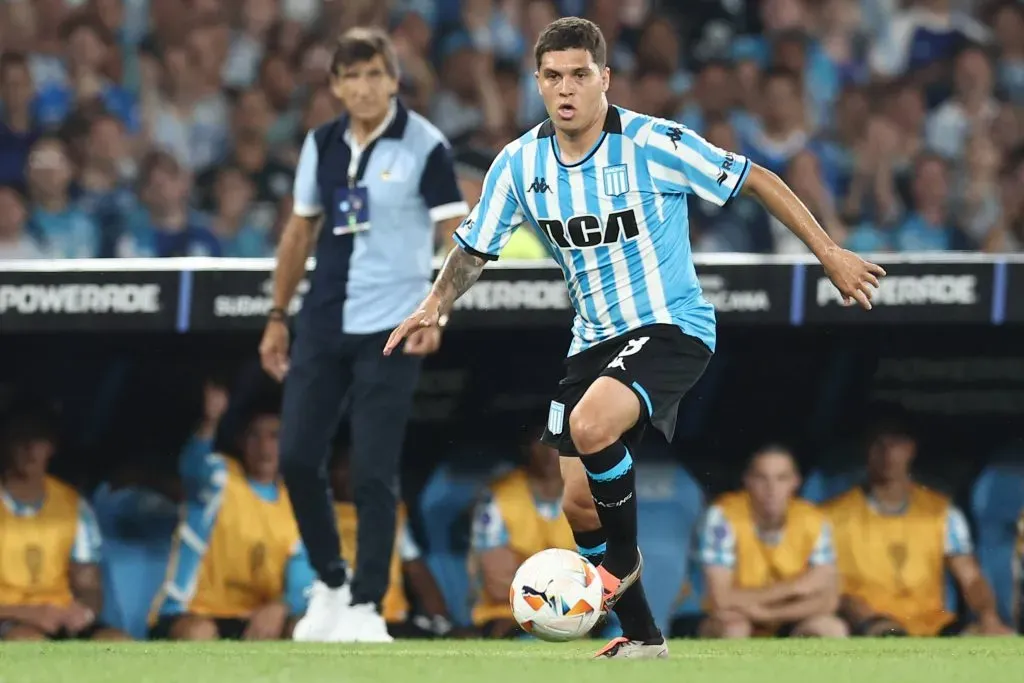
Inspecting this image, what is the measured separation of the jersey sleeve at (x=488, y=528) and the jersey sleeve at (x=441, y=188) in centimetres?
164

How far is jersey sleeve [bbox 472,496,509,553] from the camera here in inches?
297

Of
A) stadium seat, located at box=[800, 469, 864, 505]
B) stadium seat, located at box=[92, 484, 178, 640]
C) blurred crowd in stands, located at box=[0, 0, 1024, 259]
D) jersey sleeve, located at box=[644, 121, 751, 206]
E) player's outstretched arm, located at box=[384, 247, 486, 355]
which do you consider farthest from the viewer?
blurred crowd in stands, located at box=[0, 0, 1024, 259]

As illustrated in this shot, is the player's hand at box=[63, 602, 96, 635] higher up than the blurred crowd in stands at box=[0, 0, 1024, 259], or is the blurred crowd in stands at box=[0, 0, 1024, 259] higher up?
the blurred crowd in stands at box=[0, 0, 1024, 259]

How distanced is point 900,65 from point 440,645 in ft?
21.9

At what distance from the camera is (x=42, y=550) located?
7.37 m

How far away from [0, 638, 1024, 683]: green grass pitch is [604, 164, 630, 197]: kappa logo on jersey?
4.50ft

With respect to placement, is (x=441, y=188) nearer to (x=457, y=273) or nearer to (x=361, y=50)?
(x=361, y=50)

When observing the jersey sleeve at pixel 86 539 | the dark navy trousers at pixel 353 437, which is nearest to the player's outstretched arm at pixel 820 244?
the dark navy trousers at pixel 353 437

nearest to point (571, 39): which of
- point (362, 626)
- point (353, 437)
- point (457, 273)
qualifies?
point (457, 273)

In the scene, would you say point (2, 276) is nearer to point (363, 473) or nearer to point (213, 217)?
point (363, 473)

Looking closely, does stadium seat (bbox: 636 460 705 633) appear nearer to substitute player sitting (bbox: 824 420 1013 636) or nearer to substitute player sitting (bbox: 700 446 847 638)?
substitute player sitting (bbox: 700 446 847 638)

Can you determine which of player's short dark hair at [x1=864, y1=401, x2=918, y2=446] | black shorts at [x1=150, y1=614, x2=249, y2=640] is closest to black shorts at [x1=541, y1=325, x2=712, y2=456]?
black shorts at [x1=150, y1=614, x2=249, y2=640]

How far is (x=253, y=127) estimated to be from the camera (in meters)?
10.4

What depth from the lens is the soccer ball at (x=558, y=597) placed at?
481 cm
